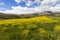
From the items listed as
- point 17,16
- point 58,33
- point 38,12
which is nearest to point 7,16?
point 17,16

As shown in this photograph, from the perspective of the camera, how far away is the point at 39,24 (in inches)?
309

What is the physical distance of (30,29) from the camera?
721 cm

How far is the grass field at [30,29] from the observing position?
6691mm

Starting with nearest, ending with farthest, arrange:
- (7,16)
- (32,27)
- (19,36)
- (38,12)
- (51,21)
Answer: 1. (19,36)
2. (32,27)
3. (51,21)
4. (7,16)
5. (38,12)

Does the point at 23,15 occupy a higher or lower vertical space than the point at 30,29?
higher

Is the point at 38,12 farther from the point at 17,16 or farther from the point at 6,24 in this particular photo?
the point at 6,24

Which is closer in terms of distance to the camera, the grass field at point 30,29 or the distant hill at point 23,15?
the grass field at point 30,29

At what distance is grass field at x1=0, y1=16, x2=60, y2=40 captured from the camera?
6.69 m

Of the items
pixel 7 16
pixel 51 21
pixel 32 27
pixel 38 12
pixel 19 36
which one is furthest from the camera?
pixel 38 12

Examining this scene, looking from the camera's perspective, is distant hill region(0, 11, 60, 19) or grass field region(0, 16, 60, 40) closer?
grass field region(0, 16, 60, 40)

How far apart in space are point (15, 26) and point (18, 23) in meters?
0.40

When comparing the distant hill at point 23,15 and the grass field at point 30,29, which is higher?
the distant hill at point 23,15

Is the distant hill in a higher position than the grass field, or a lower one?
higher

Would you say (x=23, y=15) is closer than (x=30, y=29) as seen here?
No
